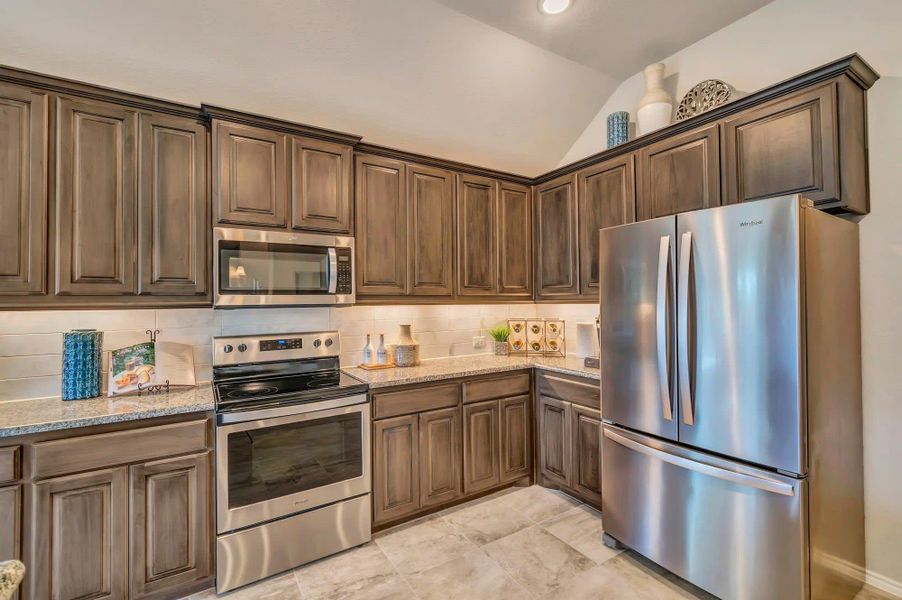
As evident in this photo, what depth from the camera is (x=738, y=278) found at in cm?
183

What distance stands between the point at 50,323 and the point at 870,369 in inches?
168

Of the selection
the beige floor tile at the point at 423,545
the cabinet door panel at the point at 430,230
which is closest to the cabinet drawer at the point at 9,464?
the beige floor tile at the point at 423,545

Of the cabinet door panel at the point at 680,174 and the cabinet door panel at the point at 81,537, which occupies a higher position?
the cabinet door panel at the point at 680,174

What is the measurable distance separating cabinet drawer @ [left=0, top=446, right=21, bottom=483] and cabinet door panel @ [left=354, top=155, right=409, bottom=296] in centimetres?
177

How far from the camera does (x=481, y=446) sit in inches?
118

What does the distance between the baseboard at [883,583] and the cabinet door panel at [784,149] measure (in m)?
1.85

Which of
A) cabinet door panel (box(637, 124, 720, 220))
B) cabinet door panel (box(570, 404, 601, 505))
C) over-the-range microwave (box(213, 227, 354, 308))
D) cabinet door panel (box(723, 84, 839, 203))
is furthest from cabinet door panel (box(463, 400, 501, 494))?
cabinet door panel (box(723, 84, 839, 203))

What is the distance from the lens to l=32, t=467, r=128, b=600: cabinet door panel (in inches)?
69.4

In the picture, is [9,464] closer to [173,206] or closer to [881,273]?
[173,206]

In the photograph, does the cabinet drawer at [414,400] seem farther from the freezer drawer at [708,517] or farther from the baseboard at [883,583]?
the baseboard at [883,583]

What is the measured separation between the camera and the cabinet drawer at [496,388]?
2.93 metres

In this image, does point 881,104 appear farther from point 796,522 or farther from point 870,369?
point 796,522

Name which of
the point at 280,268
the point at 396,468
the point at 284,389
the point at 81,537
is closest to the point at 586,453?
the point at 396,468

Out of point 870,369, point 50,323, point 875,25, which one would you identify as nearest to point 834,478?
point 870,369
